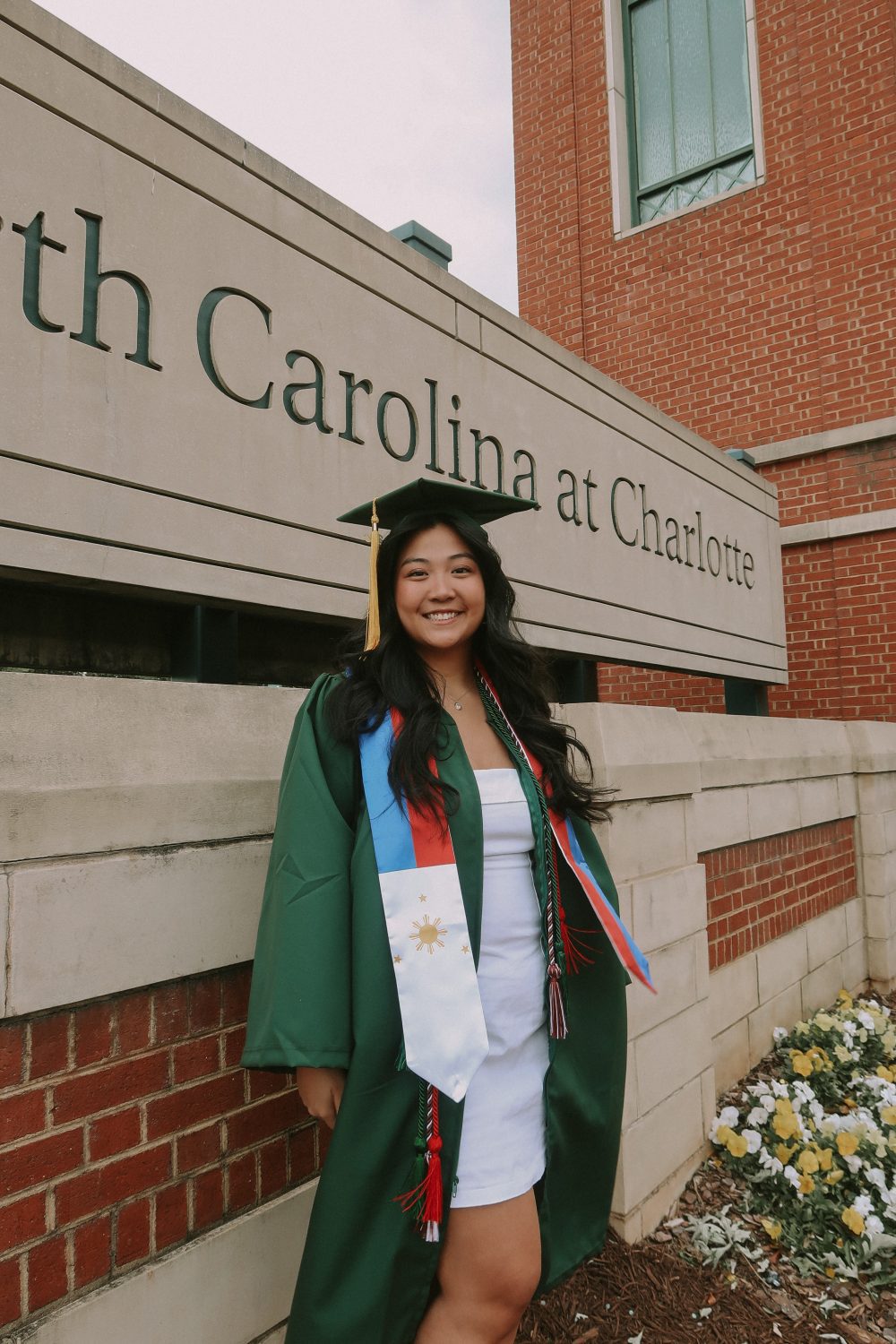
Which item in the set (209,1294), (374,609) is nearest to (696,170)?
(374,609)

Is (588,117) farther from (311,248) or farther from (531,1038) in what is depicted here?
(531,1038)

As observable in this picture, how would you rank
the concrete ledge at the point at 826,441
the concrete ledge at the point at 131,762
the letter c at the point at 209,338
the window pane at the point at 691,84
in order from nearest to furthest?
1. the concrete ledge at the point at 131,762
2. the letter c at the point at 209,338
3. the concrete ledge at the point at 826,441
4. the window pane at the point at 691,84

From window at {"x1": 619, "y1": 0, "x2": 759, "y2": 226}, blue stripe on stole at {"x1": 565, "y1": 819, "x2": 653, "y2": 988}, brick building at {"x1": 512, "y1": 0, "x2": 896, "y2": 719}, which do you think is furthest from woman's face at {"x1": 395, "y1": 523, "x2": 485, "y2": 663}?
window at {"x1": 619, "y1": 0, "x2": 759, "y2": 226}

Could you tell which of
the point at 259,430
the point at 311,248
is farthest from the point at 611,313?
the point at 259,430

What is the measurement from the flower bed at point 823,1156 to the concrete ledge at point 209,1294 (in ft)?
6.08

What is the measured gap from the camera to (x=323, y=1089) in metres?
1.58

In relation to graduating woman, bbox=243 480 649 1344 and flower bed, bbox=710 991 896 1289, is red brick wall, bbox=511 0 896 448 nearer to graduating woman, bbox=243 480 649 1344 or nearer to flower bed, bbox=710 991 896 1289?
flower bed, bbox=710 991 896 1289

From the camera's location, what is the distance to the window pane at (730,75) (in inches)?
325

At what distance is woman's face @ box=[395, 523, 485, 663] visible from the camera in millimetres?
1811

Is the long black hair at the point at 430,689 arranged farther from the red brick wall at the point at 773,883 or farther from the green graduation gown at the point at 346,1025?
the red brick wall at the point at 773,883

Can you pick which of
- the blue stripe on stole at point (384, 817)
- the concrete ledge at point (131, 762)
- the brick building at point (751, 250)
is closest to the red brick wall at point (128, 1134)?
the concrete ledge at point (131, 762)

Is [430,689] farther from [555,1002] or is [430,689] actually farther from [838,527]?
[838,527]

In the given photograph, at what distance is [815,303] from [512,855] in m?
7.51

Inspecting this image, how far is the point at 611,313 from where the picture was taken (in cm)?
883
